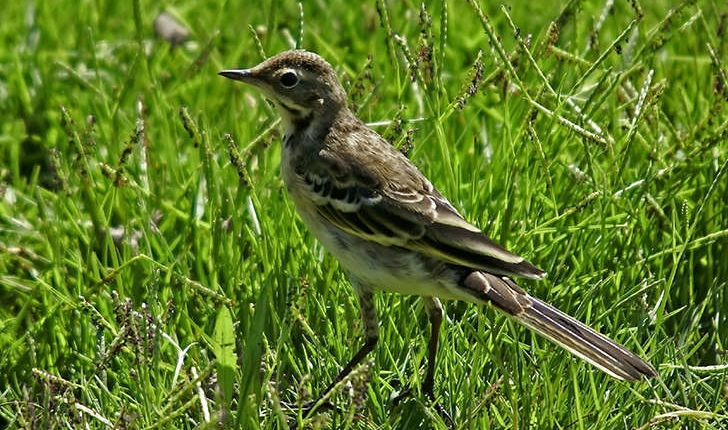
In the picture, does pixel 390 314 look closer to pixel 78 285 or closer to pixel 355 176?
pixel 355 176

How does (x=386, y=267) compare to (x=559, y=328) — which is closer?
(x=559, y=328)

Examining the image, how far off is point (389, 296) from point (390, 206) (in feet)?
1.77

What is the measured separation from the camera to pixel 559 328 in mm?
4586

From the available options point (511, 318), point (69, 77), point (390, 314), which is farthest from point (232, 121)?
point (511, 318)

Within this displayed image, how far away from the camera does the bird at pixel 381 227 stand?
465 centimetres

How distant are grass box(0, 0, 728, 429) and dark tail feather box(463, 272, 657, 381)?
0.11m

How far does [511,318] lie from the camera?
185 inches

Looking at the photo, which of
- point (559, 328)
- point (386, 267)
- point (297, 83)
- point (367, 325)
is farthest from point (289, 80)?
point (559, 328)

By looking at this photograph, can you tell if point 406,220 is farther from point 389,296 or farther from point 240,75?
point 240,75

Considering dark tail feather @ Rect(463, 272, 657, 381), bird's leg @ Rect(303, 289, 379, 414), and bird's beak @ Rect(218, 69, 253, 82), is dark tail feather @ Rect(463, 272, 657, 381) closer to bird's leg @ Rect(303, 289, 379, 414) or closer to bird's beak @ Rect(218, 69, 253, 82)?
bird's leg @ Rect(303, 289, 379, 414)

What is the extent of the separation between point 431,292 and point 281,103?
115 centimetres

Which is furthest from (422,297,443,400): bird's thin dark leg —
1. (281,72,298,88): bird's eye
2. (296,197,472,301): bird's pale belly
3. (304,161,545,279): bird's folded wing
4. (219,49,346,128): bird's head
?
(281,72,298,88): bird's eye

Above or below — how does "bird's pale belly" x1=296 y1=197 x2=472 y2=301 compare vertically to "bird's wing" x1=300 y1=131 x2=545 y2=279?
below

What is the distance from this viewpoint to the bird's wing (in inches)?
190
